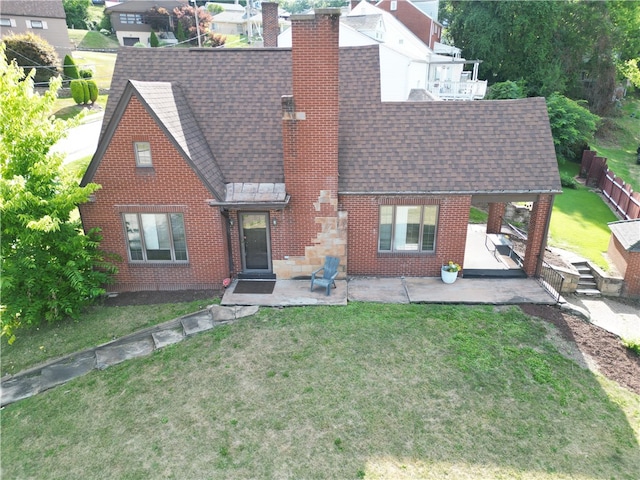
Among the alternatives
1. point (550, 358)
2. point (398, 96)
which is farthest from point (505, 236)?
point (398, 96)

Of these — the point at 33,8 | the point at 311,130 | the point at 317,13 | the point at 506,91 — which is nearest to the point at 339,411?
the point at 311,130

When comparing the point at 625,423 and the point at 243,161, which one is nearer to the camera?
the point at 625,423

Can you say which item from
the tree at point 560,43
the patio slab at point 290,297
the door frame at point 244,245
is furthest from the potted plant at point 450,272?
the tree at point 560,43

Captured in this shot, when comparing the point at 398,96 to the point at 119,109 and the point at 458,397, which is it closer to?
the point at 119,109

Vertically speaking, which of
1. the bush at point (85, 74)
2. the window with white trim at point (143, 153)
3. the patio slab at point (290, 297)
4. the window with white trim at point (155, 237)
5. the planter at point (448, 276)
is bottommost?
the patio slab at point (290, 297)

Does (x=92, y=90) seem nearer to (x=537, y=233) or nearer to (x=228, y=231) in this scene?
(x=228, y=231)

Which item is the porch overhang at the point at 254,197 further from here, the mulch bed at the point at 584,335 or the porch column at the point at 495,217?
the porch column at the point at 495,217
